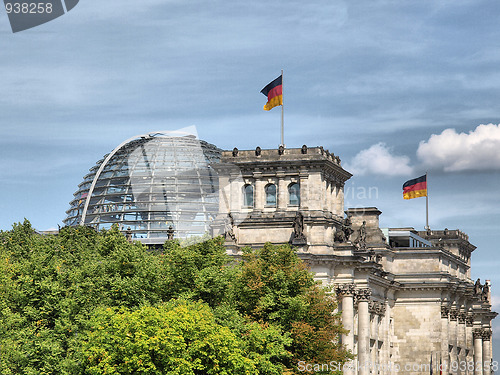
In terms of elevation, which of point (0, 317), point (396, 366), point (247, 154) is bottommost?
point (396, 366)

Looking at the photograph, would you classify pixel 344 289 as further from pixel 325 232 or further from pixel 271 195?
pixel 271 195

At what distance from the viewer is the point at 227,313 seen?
9038 centimetres

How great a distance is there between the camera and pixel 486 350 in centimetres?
19400

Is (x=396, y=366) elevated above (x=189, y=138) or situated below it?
below

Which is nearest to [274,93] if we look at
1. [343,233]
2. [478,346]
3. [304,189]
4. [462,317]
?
[304,189]

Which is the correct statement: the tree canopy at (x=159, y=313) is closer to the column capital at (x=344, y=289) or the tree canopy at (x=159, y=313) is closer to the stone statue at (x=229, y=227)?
the stone statue at (x=229, y=227)

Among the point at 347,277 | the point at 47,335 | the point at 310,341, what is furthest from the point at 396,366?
the point at 47,335

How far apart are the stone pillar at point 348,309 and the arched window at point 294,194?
11191mm

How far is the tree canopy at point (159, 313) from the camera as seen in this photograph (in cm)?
8106

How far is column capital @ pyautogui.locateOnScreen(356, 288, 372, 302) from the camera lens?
130m

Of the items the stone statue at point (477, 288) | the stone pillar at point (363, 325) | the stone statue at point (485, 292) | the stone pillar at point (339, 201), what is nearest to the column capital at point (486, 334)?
the stone statue at point (485, 292)

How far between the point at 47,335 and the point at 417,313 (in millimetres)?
77025

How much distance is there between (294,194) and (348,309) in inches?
576

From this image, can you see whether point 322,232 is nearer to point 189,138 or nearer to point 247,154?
point 247,154
